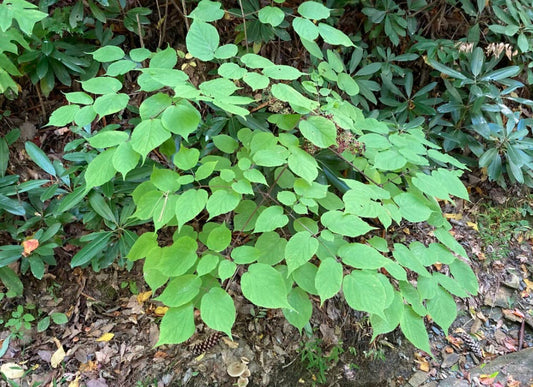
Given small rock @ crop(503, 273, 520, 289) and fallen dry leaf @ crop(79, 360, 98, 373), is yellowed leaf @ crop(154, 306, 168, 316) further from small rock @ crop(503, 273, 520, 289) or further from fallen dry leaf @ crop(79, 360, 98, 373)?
small rock @ crop(503, 273, 520, 289)

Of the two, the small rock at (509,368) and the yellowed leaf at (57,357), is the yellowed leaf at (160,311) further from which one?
the small rock at (509,368)

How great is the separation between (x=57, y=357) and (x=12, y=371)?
0.63ft

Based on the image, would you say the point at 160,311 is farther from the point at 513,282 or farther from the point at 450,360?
the point at 513,282

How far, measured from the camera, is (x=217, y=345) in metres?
1.91

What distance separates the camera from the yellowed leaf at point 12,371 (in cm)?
175

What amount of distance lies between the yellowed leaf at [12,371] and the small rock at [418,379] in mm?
1966

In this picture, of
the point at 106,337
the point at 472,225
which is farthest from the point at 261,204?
the point at 472,225

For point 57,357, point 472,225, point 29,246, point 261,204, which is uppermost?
point 261,204

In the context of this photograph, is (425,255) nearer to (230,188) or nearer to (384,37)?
(230,188)

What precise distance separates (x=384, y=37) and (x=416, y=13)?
0.80 feet

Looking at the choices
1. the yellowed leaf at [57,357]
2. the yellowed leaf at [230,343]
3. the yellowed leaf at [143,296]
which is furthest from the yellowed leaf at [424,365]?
the yellowed leaf at [57,357]

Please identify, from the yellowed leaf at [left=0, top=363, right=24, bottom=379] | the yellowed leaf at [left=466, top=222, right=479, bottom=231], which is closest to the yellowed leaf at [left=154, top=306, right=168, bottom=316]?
the yellowed leaf at [left=0, top=363, right=24, bottom=379]

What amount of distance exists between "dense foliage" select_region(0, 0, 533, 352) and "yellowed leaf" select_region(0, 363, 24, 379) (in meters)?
0.37

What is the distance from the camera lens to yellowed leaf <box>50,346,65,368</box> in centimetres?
183
